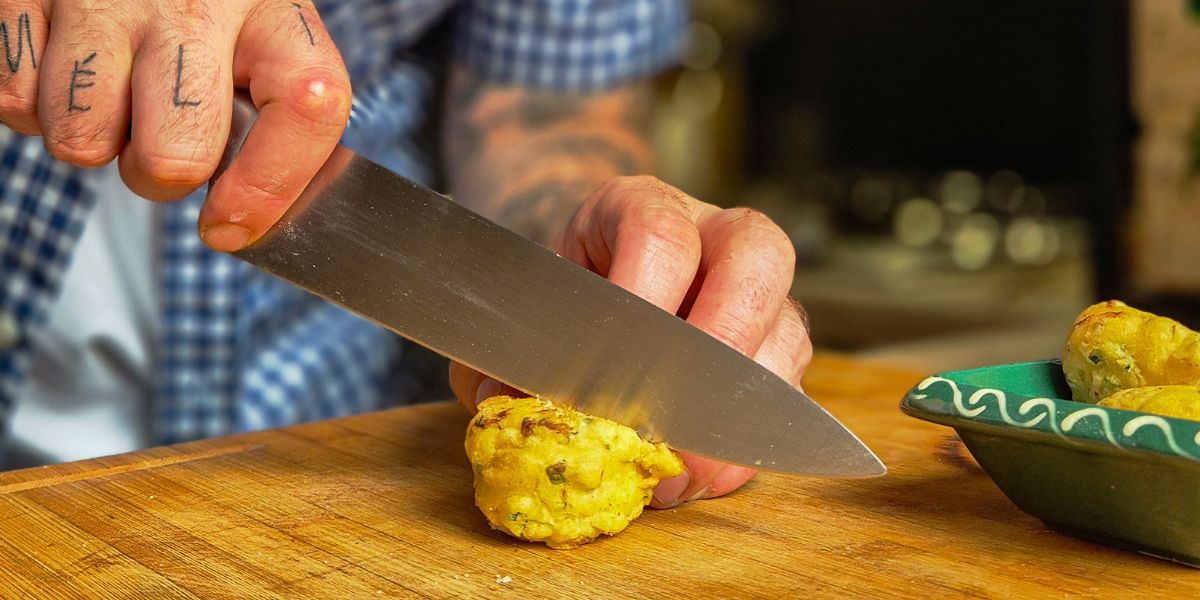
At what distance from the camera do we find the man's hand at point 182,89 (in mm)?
701

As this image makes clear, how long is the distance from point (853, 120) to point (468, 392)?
3490 millimetres

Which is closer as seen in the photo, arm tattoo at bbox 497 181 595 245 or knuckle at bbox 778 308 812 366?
knuckle at bbox 778 308 812 366

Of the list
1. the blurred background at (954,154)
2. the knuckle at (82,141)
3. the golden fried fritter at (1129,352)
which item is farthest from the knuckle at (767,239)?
the blurred background at (954,154)

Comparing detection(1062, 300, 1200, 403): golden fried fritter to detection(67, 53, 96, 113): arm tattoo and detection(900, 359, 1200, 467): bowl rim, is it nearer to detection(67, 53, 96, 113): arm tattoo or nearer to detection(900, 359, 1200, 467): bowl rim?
detection(900, 359, 1200, 467): bowl rim

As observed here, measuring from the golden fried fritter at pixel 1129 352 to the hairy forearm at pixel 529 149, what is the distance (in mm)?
839

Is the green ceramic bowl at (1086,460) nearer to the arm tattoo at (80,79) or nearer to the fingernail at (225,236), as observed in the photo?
the fingernail at (225,236)

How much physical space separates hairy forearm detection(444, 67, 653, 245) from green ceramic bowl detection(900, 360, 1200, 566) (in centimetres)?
86

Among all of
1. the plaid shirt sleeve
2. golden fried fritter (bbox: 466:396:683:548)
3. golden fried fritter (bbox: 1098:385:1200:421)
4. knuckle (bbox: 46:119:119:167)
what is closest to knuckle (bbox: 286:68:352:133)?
knuckle (bbox: 46:119:119:167)

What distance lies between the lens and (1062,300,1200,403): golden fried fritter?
0.73m

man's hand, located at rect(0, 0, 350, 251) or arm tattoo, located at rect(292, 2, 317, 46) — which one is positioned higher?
arm tattoo, located at rect(292, 2, 317, 46)

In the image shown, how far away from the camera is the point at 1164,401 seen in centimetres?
66

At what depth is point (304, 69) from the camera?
715 millimetres

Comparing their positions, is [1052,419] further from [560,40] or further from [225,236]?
[560,40]

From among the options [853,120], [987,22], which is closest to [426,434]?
[987,22]
